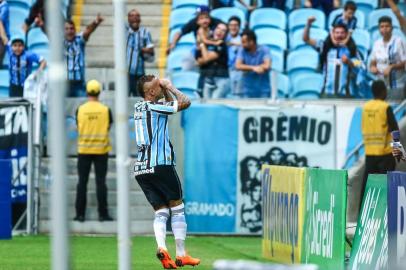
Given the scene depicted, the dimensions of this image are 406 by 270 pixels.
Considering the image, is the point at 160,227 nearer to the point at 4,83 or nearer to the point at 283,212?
the point at 283,212

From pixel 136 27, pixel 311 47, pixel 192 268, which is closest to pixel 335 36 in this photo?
pixel 311 47

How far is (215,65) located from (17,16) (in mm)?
4886

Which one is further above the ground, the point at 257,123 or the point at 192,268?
the point at 257,123

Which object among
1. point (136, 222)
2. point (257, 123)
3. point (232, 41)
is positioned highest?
point (232, 41)

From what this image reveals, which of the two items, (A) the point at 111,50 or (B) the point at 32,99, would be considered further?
(A) the point at 111,50

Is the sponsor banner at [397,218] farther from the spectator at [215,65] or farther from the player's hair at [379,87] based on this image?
the spectator at [215,65]

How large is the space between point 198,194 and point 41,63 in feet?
11.2

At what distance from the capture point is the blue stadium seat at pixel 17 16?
2311cm

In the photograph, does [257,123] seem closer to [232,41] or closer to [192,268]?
[232,41]

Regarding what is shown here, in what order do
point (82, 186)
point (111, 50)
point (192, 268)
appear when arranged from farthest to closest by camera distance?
point (111, 50), point (82, 186), point (192, 268)

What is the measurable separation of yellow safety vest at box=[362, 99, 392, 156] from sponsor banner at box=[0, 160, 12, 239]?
5274 millimetres

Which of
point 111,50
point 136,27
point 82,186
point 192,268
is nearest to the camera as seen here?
point 192,268

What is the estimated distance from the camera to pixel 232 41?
69.5ft

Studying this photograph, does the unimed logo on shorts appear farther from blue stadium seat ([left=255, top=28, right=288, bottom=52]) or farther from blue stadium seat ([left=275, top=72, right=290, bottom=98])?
blue stadium seat ([left=255, top=28, right=288, bottom=52])
